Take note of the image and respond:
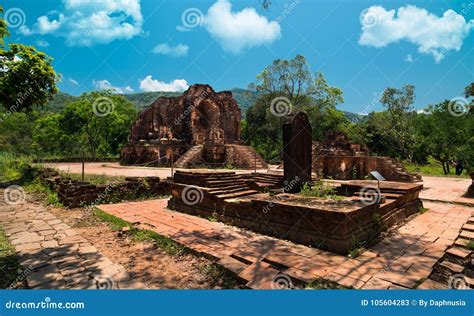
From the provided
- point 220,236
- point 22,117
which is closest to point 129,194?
point 220,236

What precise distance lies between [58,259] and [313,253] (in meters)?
3.87

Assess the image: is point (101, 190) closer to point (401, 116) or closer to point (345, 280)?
point (345, 280)

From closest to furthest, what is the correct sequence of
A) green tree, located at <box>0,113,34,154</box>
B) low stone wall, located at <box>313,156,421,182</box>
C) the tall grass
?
1. low stone wall, located at <box>313,156,421,182</box>
2. the tall grass
3. green tree, located at <box>0,113,34,154</box>

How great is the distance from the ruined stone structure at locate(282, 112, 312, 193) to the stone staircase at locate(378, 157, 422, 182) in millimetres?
8771

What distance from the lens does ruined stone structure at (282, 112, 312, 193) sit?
271 inches

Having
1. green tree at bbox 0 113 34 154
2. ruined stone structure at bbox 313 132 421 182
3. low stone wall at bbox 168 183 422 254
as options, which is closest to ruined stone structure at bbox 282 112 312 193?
low stone wall at bbox 168 183 422 254

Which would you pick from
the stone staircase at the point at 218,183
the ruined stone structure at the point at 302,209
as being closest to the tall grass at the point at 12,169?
the stone staircase at the point at 218,183

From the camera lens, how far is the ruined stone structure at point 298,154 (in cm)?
688

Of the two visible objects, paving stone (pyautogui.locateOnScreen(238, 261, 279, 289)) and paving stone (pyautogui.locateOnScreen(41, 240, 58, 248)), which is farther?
paving stone (pyautogui.locateOnScreen(41, 240, 58, 248))

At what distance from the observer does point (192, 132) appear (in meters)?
28.4

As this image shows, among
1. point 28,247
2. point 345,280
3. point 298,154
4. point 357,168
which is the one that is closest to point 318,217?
point 345,280

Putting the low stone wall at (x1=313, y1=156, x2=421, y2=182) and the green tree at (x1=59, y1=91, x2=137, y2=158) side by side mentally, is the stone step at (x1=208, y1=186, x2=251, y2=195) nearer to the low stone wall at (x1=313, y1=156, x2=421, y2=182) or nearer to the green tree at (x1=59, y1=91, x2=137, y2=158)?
the low stone wall at (x1=313, y1=156, x2=421, y2=182)

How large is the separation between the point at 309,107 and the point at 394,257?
29.4m

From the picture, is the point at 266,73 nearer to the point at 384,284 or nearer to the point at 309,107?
the point at 309,107
